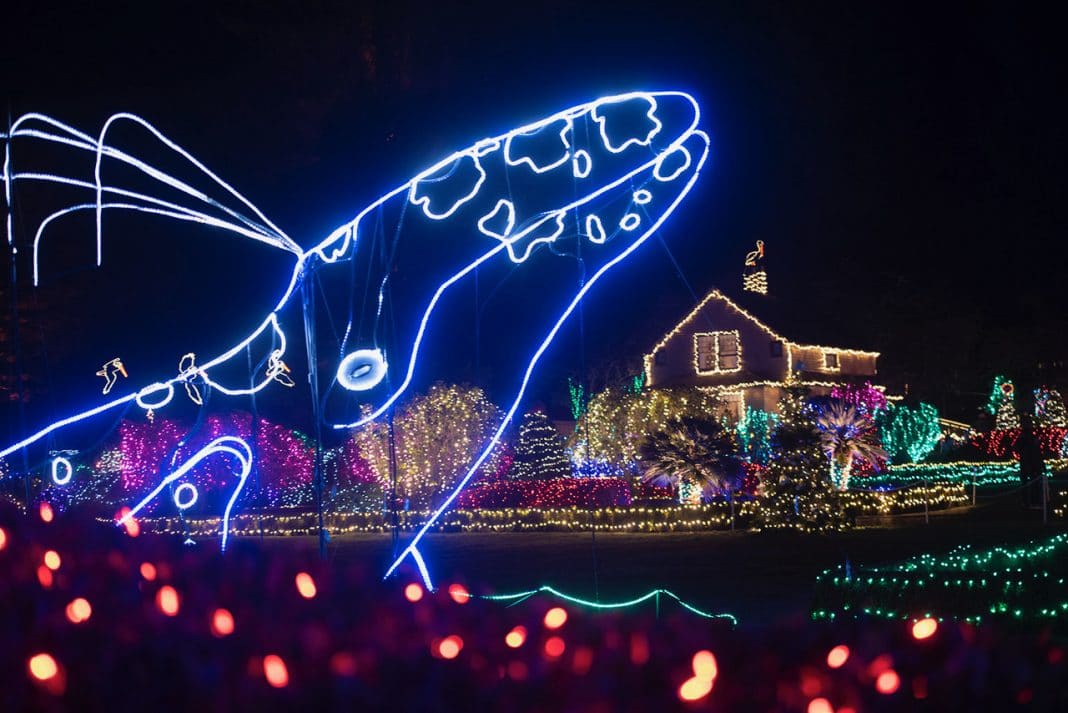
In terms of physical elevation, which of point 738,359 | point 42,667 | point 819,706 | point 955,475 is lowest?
point 819,706

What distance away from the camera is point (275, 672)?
272 centimetres

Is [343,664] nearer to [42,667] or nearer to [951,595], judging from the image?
[42,667]

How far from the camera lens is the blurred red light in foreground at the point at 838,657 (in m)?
3.57

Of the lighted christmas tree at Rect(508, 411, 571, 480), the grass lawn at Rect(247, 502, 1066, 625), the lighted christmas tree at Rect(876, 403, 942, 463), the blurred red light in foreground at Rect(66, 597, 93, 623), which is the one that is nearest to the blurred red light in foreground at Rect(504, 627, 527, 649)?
the blurred red light in foreground at Rect(66, 597, 93, 623)

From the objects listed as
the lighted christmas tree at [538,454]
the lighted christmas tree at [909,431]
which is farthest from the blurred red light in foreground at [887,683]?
the lighted christmas tree at [909,431]

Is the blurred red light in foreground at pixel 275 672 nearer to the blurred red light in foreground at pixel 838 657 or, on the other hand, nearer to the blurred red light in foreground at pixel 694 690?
the blurred red light in foreground at pixel 694 690

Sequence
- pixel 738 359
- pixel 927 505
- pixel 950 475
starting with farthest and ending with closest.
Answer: pixel 738 359
pixel 950 475
pixel 927 505

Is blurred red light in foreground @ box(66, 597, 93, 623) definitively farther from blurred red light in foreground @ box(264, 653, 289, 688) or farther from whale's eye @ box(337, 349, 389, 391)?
whale's eye @ box(337, 349, 389, 391)

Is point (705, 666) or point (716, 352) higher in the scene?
point (716, 352)

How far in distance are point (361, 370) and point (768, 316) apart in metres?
38.4

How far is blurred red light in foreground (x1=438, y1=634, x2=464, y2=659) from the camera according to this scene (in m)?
3.24

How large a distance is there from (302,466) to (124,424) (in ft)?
15.0

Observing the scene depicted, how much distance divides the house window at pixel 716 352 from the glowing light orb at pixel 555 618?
134ft

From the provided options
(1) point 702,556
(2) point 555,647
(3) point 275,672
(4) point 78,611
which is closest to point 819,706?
(2) point 555,647
